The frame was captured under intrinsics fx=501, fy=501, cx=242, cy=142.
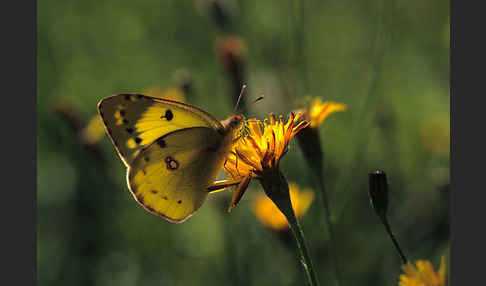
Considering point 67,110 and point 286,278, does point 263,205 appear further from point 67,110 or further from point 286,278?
point 67,110

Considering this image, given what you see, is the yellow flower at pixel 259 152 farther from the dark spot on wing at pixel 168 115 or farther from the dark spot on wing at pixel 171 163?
the dark spot on wing at pixel 168 115

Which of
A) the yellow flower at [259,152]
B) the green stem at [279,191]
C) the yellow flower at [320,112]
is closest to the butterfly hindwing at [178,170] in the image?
the yellow flower at [259,152]

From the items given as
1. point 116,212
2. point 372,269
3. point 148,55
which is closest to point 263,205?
point 372,269

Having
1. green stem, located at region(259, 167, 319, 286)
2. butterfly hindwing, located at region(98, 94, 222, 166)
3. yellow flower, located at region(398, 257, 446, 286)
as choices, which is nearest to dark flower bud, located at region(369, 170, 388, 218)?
yellow flower, located at region(398, 257, 446, 286)

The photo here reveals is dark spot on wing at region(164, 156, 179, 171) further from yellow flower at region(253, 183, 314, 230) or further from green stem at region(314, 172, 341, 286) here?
yellow flower at region(253, 183, 314, 230)

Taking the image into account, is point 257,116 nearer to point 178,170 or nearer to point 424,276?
point 178,170

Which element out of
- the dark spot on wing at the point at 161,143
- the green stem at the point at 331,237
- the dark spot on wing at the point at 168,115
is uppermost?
the dark spot on wing at the point at 168,115

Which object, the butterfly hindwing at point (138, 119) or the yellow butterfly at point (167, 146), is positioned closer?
the yellow butterfly at point (167, 146)
